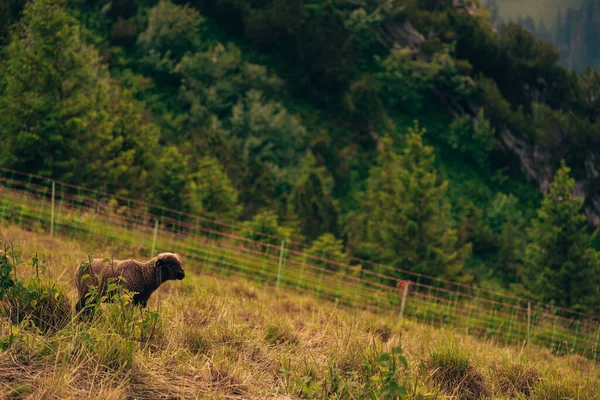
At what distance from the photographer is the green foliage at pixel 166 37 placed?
4984 cm

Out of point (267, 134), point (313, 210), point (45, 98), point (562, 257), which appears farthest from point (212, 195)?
point (267, 134)

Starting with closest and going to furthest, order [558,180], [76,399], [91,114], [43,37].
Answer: [76,399]
[43,37]
[91,114]
[558,180]

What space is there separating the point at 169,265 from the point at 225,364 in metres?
1.43

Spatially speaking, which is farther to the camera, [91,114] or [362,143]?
[362,143]

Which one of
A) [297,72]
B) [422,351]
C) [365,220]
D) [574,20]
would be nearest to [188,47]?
[297,72]

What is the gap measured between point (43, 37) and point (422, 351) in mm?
→ 17116

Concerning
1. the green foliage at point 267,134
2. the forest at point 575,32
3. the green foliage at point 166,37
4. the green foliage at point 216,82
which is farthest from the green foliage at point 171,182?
the forest at point 575,32

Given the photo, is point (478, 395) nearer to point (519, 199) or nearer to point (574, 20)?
point (519, 199)

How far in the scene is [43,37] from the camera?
62.6ft

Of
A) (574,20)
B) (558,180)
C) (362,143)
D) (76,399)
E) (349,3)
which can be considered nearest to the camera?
(76,399)

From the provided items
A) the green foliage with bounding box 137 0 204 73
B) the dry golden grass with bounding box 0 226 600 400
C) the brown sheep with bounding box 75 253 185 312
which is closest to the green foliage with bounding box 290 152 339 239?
the green foliage with bounding box 137 0 204 73

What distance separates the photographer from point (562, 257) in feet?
75.0

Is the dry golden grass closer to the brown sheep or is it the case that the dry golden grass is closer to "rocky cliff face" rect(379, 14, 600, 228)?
the brown sheep

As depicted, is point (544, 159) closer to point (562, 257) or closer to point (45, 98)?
point (562, 257)
